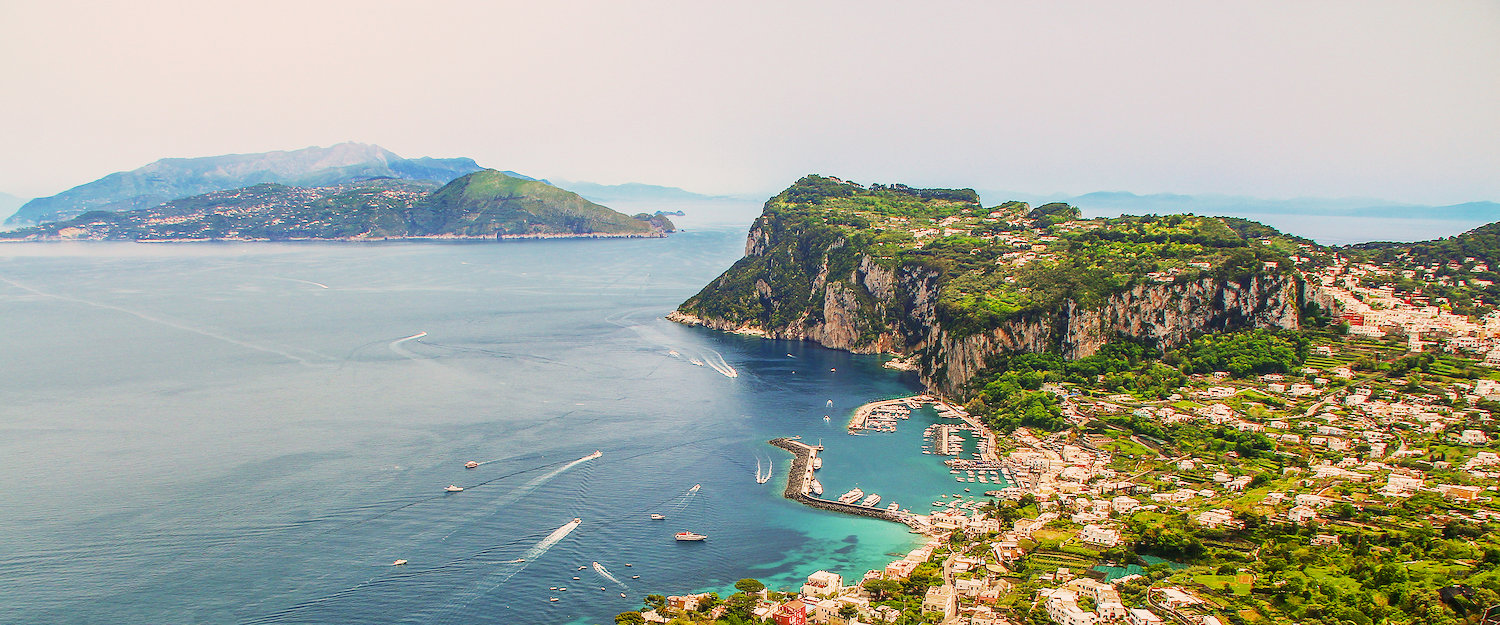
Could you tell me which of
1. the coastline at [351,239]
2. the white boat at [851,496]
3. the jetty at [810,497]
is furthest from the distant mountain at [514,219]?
the white boat at [851,496]

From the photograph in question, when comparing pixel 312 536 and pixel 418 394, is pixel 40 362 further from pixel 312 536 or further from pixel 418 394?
pixel 312 536

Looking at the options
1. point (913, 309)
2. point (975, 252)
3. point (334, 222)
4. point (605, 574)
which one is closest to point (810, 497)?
point (605, 574)

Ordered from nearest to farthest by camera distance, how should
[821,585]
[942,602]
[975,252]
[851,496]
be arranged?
[942,602]
[821,585]
[851,496]
[975,252]

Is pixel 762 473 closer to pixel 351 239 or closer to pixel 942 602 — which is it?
pixel 942 602

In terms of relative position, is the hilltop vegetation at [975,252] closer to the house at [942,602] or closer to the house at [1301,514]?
the house at [1301,514]

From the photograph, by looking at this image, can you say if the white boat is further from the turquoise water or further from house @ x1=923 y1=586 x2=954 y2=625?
house @ x1=923 y1=586 x2=954 y2=625

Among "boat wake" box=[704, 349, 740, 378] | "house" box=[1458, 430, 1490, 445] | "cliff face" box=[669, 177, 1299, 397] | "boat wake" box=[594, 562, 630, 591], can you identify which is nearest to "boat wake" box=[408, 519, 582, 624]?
"boat wake" box=[594, 562, 630, 591]
